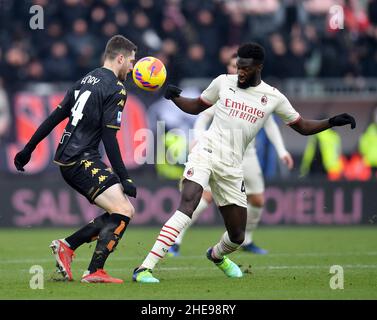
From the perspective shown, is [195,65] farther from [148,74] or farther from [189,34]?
[148,74]

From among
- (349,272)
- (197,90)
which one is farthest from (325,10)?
(349,272)

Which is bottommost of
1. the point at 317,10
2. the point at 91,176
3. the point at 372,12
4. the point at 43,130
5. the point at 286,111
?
the point at 91,176

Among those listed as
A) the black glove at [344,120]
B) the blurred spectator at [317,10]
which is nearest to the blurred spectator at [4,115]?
the blurred spectator at [317,10]

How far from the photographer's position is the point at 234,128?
10336mm

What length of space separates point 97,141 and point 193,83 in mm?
10242

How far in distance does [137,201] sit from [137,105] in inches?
71.2

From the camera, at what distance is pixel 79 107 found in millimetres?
9906

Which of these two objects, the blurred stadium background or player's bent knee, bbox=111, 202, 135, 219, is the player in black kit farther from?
the blurred stadium background

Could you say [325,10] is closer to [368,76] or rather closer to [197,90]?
[368,76]

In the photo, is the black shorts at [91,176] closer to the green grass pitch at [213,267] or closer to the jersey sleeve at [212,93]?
the green grass pitch at [213,267]

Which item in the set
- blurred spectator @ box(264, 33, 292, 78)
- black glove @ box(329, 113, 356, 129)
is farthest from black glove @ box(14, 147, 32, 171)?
blurred spectator @ box(264, 33, 292, 78)

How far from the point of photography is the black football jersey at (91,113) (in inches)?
387

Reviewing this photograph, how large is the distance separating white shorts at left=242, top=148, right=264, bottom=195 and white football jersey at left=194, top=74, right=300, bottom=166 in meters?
3.55

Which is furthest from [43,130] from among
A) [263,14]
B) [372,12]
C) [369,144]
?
[372,12]
